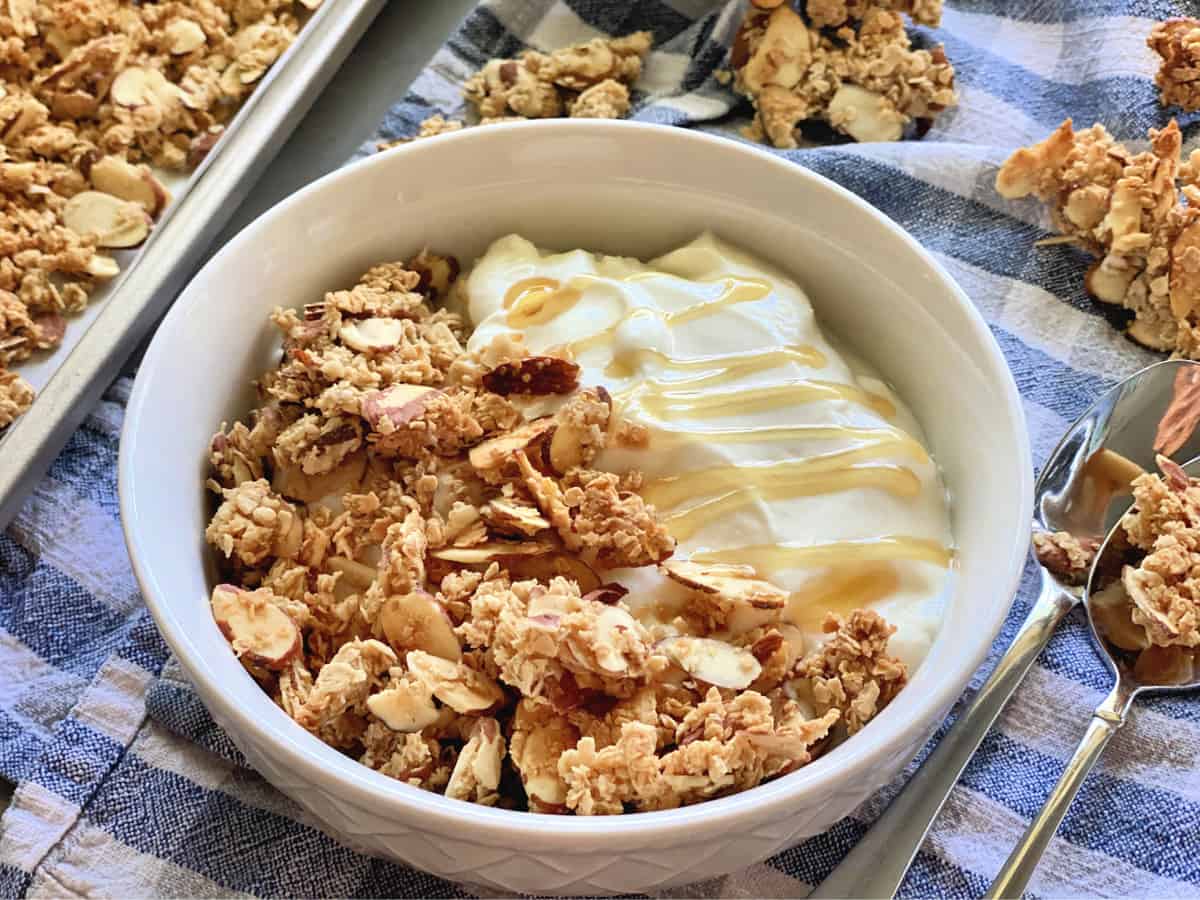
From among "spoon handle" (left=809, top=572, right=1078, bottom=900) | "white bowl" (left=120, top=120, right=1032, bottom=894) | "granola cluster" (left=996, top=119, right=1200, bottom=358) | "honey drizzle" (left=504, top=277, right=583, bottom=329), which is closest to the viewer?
"white bowl" (left=120, top=120, right=1032, bottom=894)

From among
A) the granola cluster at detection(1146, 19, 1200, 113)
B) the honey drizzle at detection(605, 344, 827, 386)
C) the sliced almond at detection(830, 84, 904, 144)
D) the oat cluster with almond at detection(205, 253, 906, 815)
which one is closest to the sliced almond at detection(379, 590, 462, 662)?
the oat cluster with almond at detection(205, 253, 906, 815)

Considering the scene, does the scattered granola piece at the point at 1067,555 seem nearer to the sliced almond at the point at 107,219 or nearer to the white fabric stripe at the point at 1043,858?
the white fabric stripe at the point at 1043,858

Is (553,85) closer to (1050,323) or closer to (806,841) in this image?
(1050,323)

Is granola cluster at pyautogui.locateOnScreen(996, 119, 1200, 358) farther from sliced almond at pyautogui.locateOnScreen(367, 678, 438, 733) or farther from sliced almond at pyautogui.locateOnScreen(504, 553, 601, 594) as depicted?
sliced almond at pyautogui.locateOnScreen(367, 678, 438, 733)

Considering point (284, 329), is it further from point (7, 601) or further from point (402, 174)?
point (7, 601)

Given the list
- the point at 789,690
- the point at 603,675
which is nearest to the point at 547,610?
the point at 603,675

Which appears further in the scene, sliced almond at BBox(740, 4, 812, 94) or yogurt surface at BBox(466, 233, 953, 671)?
sliced almond at BBox(740, 4, 812, 94)
